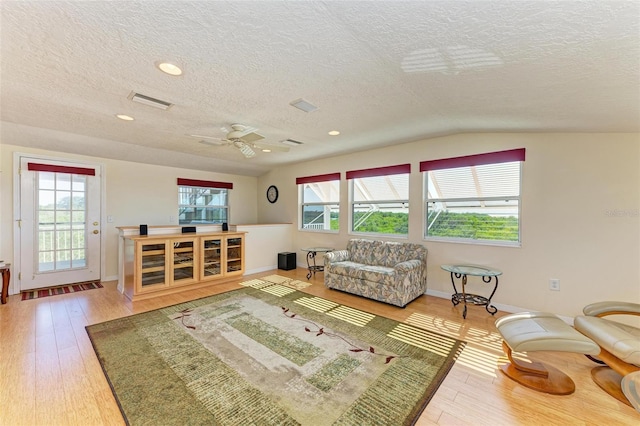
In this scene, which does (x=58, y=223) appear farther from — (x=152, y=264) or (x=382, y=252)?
(x=382, y=252)

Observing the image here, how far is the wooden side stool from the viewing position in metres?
1.91

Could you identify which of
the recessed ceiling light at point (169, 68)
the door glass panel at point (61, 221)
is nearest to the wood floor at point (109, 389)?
the door glass panel at point (61, 221)

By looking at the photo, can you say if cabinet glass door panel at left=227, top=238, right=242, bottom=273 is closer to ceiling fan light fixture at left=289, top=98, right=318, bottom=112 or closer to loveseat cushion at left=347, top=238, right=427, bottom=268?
loveseat cushion at left=347, top=238, right=427, bottom=268

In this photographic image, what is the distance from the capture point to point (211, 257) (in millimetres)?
4688

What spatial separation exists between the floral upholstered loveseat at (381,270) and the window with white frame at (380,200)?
413 millimetres

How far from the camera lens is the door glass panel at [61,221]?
4332 mm

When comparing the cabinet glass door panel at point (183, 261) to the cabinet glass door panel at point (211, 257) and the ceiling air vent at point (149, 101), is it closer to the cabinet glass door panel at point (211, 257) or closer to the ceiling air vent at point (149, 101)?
the cabinet glass door panel at point (211, 257)

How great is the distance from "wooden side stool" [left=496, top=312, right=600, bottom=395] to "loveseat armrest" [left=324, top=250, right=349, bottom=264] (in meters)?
2.55

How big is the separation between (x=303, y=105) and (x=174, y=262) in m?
3.23

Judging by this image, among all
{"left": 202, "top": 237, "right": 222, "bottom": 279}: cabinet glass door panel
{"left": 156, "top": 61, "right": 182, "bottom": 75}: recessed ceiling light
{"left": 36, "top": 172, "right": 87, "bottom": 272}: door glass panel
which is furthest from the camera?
{"left": 202, "top": 237, "right": 222, "bottom": 279}: cabinet glass door panel

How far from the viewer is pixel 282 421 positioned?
1.65m

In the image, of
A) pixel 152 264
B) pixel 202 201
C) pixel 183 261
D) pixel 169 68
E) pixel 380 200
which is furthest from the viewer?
pixel 202 201

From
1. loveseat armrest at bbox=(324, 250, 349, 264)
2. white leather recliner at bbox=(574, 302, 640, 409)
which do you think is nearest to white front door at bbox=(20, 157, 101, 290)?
loveseat armrest at bbox=(324, 250, 349, 264)

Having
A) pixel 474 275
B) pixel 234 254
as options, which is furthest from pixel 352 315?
pixel 234 254
